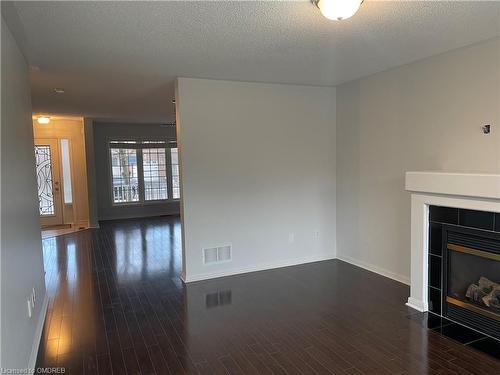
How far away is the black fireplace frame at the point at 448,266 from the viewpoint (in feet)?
9.34

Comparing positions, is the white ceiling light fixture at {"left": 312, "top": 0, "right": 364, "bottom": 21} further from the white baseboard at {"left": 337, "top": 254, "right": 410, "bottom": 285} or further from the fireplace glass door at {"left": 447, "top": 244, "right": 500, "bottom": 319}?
the white baseboard at {"left": 337, "top": 254, "right": 410, "bottom": 285}

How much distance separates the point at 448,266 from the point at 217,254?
99.2 inches

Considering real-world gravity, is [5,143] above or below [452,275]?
above

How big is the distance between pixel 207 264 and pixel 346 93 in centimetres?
287

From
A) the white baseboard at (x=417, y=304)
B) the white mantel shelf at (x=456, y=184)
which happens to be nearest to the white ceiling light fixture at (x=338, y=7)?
the white mantel shelf at (x=456, y=184)

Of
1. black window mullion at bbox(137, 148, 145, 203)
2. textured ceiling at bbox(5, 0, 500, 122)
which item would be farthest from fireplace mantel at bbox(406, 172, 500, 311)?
black window mullion at bbox(137, 148, 145, 203)

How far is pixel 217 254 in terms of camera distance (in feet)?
14.7

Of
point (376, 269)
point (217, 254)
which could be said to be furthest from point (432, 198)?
point (217, 254)

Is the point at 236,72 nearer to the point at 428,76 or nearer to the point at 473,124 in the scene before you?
the point at 428,76

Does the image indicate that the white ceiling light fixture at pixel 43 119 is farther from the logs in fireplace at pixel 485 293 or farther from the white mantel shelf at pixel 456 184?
the logs in fireplace at pixel 485 293

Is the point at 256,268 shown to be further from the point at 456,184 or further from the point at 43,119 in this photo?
the point at 43,119

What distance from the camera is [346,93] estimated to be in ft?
15.8

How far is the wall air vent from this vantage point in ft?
14.6

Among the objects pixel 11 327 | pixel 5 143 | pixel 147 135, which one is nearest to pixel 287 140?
pixel 5 143
